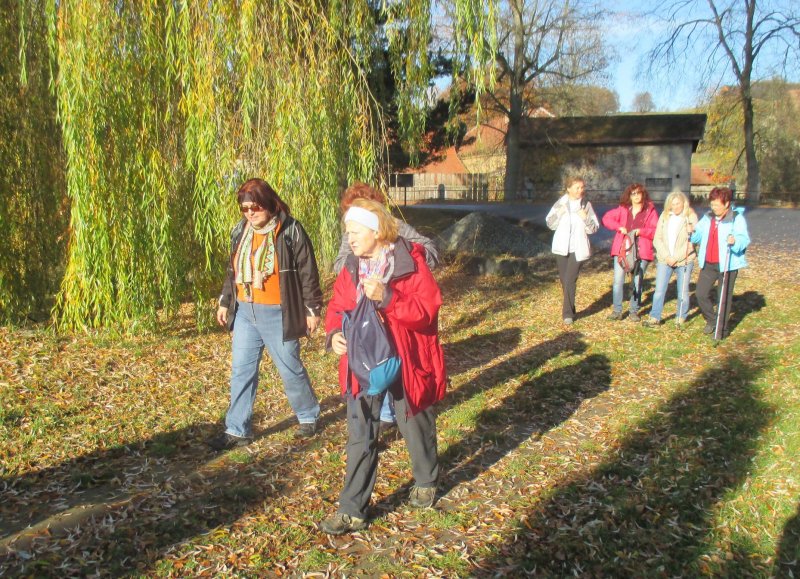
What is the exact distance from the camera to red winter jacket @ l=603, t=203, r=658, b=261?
8.62m

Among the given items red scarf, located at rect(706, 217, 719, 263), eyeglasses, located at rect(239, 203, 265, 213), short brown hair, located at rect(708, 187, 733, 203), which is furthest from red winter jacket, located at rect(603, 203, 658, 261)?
eyeglasses, located at rect(239, 203, 265, 213)

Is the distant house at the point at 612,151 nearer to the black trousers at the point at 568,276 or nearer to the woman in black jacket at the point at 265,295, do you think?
the black trousers at the point at 568,276

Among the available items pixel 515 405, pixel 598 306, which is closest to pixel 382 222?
pixel 515 405

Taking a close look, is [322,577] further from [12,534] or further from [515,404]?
[515,404]

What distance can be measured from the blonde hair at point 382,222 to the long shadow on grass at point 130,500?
73.4 inches

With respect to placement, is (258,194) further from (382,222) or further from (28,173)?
(28,173)

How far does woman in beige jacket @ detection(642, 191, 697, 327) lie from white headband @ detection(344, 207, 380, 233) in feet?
18.8

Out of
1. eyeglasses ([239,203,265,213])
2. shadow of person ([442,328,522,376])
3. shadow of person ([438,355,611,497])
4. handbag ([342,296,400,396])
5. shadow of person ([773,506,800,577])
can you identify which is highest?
eyeglasses ([239,203,265,213])

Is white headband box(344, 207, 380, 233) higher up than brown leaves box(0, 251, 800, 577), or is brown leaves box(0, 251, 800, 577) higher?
white headband box(344, 207, 380, 233)

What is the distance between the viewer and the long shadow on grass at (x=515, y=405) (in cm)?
473

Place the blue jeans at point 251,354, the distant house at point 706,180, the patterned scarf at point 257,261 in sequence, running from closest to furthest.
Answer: the patterned scarf at point 257,261, the blue jeans at point 251,354, the distant house at point 706,180

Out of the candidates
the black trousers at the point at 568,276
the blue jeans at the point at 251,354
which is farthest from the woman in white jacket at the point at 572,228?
the blue jeans at the point at 251,354

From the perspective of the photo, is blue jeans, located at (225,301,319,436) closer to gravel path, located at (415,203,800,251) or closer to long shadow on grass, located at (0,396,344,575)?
long shadow on grass, located at (0,396,344,575)

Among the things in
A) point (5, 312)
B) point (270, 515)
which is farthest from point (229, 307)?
point (5, 312)
